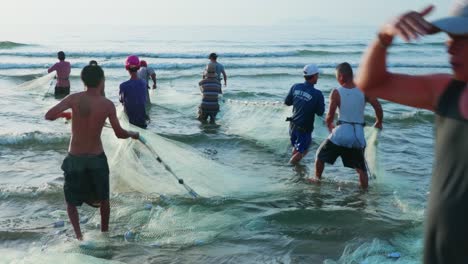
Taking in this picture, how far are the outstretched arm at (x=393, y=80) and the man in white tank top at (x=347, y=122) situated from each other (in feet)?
14.2

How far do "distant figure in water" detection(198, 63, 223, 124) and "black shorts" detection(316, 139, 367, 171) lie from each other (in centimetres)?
496

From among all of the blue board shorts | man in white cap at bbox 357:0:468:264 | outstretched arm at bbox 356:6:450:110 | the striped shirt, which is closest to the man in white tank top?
the blue board shorts

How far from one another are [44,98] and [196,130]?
5563 mm

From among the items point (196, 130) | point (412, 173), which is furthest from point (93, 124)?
point (196, 130)

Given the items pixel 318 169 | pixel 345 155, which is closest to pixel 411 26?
pixel 345 155

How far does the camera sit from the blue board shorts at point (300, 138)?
26.5ft

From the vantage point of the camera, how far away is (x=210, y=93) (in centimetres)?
1154

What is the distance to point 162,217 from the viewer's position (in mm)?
5656

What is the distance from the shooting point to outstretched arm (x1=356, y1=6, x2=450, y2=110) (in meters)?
1.94

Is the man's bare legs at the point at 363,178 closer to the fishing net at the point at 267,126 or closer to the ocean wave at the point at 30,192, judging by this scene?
the fishing net at the point at 267,126

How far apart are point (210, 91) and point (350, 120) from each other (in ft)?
17.4

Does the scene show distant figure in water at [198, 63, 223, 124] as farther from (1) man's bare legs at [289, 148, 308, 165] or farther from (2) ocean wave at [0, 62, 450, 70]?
(2) ocean wave at [0, 62, 450, 70]

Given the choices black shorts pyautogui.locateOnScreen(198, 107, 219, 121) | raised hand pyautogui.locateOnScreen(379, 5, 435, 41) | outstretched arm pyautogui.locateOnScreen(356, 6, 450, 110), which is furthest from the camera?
black shorts pyautogui.locateOnScreen(198, 107, 219, 121)

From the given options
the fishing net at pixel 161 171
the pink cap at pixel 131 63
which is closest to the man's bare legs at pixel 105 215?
the fishing net at pixel 161 171
